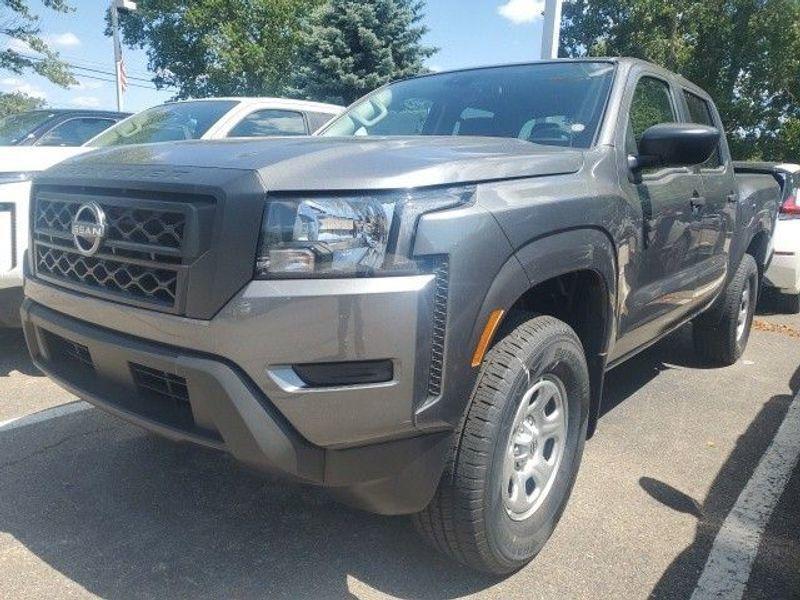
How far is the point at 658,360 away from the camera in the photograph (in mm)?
5148

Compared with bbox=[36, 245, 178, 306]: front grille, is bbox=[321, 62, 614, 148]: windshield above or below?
above

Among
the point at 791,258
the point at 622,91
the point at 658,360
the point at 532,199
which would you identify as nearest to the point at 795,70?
the point at 791,258

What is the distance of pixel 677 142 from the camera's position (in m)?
2.64

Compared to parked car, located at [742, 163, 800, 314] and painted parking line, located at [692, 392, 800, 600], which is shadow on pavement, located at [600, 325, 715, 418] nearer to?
painted parking line, located at [692, 392, 800, 600]

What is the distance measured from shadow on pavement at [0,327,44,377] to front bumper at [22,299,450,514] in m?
2.50

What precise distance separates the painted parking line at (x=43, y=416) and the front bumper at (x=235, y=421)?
1587 mm

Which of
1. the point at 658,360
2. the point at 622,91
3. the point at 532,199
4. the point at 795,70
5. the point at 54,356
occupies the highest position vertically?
the point at 795,70

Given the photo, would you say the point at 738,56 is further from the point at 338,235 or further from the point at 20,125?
the point at 338,235

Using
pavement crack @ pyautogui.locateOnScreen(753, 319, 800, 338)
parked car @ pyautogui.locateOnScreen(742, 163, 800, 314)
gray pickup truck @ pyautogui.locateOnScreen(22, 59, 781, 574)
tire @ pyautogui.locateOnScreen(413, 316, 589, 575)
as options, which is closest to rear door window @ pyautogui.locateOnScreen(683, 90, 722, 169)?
gray pickup truck @ pyautogui.locateOnScreen(22, 59, 781, 574)

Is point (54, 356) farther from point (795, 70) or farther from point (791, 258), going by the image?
point (795, 70)

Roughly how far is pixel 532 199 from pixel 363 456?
975 mm

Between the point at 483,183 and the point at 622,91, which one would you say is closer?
the point at 483,183

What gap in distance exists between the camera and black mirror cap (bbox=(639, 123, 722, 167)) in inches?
104

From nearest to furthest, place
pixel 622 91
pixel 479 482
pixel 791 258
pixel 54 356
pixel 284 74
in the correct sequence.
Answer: pixel 479 482 < pixel 54 356 < pixel 622 91 < pixel 791 258 < pixel 284 74
